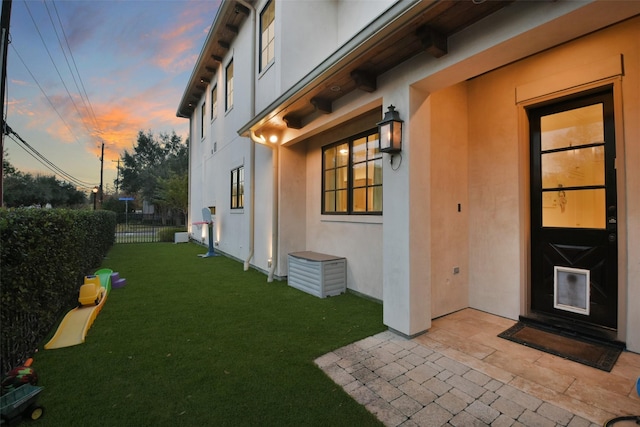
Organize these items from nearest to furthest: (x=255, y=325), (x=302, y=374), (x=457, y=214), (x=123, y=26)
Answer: (x=302, y=374) → (x=255, y=325) → (x=457, y=214) → (x=123, y=26)

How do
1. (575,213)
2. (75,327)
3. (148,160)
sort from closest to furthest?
(575,213) < (75,327) < (148,160)

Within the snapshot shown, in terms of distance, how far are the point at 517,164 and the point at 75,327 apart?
18.0 ft

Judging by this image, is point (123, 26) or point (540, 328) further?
point (123, 26)

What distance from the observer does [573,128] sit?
3.13 m

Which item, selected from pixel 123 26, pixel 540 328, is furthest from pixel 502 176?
pixel 123 26

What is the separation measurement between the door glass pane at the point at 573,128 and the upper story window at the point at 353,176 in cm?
203

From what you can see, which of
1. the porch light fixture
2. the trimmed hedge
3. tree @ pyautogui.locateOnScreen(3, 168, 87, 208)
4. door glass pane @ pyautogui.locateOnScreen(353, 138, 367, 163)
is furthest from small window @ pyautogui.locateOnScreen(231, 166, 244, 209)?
tree @ pyautogui.locateOnScreen(3, 168, 87, 208)

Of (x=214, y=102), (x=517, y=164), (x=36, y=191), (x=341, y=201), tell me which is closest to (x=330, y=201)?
(x=341, y=201)

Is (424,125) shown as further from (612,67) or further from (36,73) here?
(36,73)

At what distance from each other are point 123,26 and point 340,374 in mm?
11233

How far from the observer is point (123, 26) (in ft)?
28.3

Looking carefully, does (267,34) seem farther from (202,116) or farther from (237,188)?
(202,116)

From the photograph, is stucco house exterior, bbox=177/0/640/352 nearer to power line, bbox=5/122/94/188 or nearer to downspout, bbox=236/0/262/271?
downspout, bbox=236/0/262/271

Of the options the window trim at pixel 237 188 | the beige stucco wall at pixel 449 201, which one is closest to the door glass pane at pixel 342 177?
the beige stucco wall at pixel 449 201
